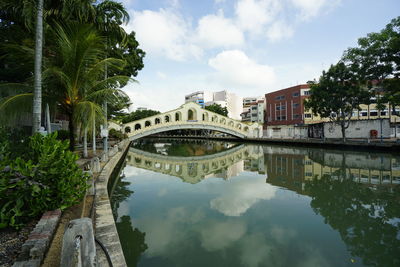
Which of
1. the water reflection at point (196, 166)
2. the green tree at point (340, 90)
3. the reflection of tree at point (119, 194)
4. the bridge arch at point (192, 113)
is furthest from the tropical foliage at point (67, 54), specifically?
the bridge arch at point (192, 113)

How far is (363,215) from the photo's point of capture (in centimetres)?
584

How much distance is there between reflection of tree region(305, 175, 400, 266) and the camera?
411 centimetres

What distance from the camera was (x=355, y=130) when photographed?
2442 cm

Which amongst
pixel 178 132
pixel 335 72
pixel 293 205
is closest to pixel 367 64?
pixel 335 72

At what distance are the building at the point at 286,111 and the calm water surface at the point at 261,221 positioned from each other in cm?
2661

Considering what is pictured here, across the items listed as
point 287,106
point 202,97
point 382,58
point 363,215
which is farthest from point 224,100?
point 363,215

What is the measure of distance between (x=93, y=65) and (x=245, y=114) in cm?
5810

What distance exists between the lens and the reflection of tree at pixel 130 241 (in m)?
3.93

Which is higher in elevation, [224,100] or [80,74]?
[224,100]

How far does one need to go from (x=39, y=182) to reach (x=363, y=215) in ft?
24.3

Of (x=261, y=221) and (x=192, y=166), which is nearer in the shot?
(x=261, y=221)

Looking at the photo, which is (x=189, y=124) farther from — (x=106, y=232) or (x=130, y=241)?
(x=106, y=232)

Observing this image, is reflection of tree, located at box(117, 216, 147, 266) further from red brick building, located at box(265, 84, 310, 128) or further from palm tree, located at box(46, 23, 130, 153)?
red brick building, located at box(265, 84, 310, 128)

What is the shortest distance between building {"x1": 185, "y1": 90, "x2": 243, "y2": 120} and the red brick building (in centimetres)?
2830
